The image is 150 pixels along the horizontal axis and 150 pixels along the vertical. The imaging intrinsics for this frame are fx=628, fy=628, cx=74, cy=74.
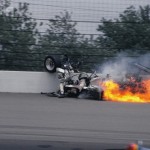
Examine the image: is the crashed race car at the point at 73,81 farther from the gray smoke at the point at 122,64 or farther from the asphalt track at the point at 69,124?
the gray smoke at the point at 122,64

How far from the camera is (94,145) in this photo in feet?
35.0

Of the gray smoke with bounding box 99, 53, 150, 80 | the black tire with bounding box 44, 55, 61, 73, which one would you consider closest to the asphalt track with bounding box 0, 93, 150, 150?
the black tire with bounding box 44, 55, 61, 73

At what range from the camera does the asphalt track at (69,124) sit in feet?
35.5

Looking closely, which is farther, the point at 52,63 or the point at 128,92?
the point at 52,63

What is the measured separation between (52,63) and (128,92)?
2.65 metres

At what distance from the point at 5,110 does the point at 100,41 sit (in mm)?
5697

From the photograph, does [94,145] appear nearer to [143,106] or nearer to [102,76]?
[143,106]

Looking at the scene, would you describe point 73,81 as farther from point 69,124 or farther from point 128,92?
point 69,124

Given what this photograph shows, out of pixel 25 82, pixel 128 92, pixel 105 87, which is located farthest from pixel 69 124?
pixel 25 82

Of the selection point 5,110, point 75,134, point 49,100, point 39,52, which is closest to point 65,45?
point 39,52

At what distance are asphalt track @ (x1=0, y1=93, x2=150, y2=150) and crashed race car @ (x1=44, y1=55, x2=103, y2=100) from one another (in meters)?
0.54

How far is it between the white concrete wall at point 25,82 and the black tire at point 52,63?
8.0 inches

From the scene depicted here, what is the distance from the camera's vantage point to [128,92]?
18.1 meters

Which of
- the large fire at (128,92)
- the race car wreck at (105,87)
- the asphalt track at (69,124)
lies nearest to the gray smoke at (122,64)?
the race car wreck at (105,87)
